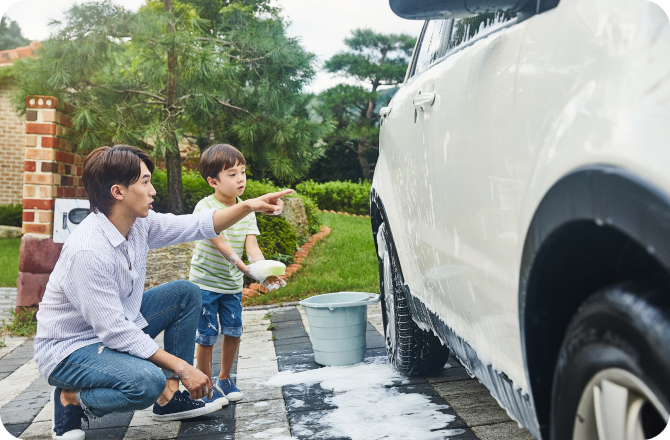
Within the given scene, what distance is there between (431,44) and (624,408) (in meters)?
1.70

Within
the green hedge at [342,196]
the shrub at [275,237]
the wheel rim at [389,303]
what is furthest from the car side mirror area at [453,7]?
the green hedge at [342,196]

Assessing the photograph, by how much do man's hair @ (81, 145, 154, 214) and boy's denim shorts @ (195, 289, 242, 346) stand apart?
31.9 inches

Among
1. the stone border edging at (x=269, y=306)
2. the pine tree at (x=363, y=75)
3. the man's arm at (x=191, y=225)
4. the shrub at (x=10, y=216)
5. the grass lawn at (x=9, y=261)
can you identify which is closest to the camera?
the man's arm at (x=191, y=225)

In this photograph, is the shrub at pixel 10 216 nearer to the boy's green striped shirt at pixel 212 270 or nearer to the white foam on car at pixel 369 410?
the boy's green striped shirt at pixel 212 270

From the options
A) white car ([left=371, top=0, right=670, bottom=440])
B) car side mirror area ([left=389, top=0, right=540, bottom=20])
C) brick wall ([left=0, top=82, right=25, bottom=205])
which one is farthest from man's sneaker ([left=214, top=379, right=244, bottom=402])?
brick wall ([left=0, top=82, right=25, bottom=205])

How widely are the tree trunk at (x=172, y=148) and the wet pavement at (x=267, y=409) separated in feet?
9.04

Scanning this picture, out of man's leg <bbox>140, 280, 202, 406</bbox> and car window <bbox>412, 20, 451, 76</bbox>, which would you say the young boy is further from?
car window <bbox>412, 20, 451, 76</bbox>

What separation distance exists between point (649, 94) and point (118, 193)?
6.30 feet

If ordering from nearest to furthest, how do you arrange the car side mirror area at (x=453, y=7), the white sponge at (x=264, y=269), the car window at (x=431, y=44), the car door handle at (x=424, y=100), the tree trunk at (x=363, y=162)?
the car side mirror area at (x=453, y=7)
the car door handle at (x=424, y=100)
the car window at (x=431, y=44)
the white sponge at (x=264, y=269)
the tree trunk at (x=363, y=162)

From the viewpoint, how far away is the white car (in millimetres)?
767

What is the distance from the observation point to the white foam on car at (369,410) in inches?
86.4

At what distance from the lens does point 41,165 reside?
177 inches

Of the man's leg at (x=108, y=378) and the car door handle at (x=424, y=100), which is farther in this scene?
the man's leg at (x=108, y=378)

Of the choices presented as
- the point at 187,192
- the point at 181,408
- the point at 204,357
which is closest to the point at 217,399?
the point at 181,408
